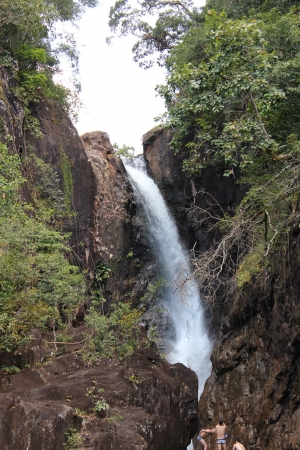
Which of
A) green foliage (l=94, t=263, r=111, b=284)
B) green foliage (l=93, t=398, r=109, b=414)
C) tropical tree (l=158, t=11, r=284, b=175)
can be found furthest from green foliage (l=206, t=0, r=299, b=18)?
green foliage (l=93, t=398, r=109, b=414)

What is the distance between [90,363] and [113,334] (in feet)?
5.10

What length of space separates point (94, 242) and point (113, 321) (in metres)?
5.29

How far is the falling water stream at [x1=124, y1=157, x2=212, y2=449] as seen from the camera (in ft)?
59.3

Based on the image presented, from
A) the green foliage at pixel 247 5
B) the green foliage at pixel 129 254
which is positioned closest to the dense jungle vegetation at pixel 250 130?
the green foliage at pixel 247 5

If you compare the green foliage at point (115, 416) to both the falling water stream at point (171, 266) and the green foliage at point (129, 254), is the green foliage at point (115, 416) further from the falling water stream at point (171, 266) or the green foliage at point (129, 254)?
the green foliage at point (129, 254)

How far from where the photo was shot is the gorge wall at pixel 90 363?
7316mm

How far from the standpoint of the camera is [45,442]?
6816 mm

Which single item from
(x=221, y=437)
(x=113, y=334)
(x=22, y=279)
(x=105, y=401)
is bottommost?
(x=221, y=437)

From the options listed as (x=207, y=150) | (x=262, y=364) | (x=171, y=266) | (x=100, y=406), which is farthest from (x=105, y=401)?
(x=171, y=266)

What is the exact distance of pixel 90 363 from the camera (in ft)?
34.7

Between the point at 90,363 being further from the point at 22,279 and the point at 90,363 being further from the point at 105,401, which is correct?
the point at 22,279

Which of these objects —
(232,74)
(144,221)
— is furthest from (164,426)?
(144,221)

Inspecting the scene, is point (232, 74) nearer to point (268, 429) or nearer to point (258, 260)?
point (258, 260)

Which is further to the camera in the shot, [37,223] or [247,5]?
[247,5]
